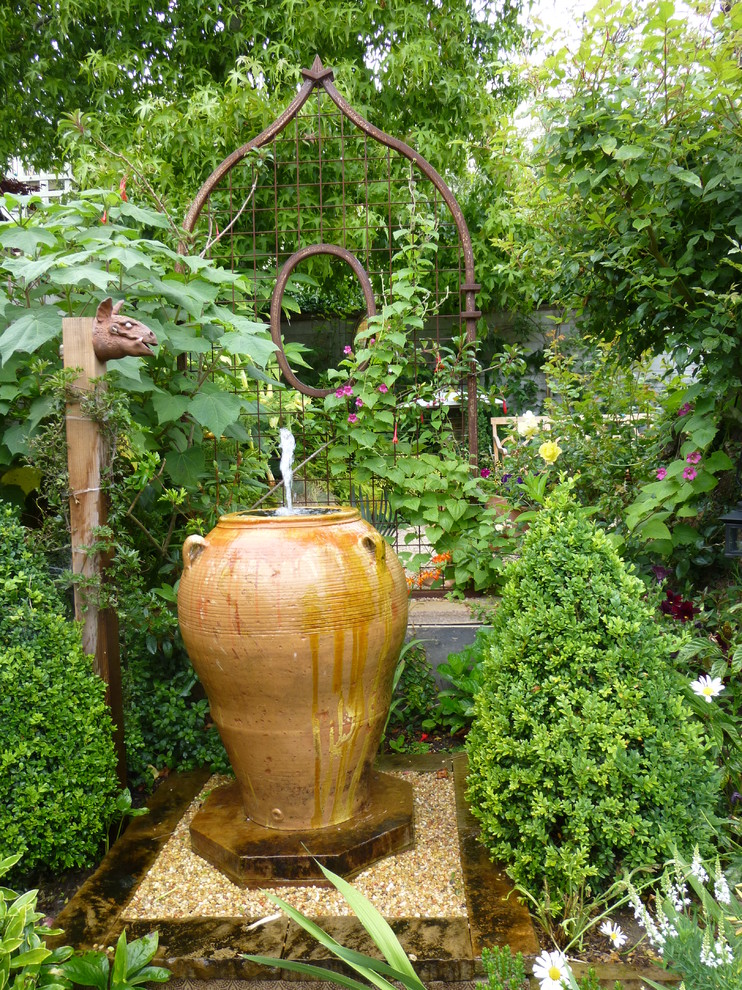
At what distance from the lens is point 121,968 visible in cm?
160

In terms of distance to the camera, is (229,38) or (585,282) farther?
(229,38)

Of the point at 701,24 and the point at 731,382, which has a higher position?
the point at 701,24

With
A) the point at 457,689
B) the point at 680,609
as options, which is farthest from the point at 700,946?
the point at 457,689

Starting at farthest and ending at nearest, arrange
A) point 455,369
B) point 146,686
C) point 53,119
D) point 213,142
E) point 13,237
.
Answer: point 53,119, point 213,142, point 455,369, point 146,686, point 13,237

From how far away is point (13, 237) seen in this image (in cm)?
235

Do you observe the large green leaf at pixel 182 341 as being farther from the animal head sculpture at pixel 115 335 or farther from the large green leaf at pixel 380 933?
the large green leaf at pixel 380 933

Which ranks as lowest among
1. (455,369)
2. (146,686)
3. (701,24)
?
(146,686)

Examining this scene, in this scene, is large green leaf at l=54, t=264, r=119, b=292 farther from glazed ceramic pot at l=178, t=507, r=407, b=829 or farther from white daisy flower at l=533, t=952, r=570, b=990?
white daisy flower at l=533, t=952, r=570, b=990

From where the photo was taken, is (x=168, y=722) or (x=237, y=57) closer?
(x=168, y=722)

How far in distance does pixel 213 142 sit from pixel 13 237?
4576mm

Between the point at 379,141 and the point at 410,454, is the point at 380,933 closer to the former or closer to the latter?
the point at 410,454

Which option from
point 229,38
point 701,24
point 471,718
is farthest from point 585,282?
point 229,38

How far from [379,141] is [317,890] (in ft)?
9.51

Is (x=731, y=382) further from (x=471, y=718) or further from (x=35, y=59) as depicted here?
(x=35, y=59)
